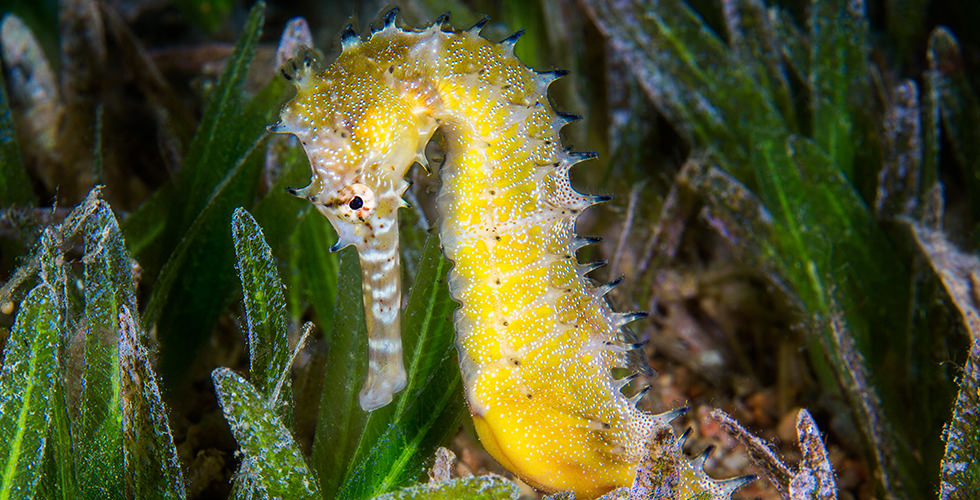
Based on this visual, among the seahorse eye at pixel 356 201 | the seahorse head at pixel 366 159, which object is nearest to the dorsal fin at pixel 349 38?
the seahorse head at pixel 366 159

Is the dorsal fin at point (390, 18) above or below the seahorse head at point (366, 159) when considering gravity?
above

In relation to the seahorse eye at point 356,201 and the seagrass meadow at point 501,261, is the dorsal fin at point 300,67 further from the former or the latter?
the seahorse eye at point 356,201

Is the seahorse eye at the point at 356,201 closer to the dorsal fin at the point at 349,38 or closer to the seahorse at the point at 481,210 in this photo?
the seahorse at the point at 481,210

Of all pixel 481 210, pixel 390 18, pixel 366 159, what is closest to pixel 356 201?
pixel 366 159

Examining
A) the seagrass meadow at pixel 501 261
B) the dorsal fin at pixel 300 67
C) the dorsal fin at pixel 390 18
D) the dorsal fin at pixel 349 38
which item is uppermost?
the dorsal fin at pixel 390 18

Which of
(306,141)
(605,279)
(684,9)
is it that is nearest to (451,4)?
(684,9)

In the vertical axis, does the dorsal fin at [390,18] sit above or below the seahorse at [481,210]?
above

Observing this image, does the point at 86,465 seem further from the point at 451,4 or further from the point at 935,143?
the point at 935,143

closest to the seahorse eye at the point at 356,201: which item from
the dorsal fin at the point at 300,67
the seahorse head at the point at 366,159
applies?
the seahorse head at the point at 366,159
